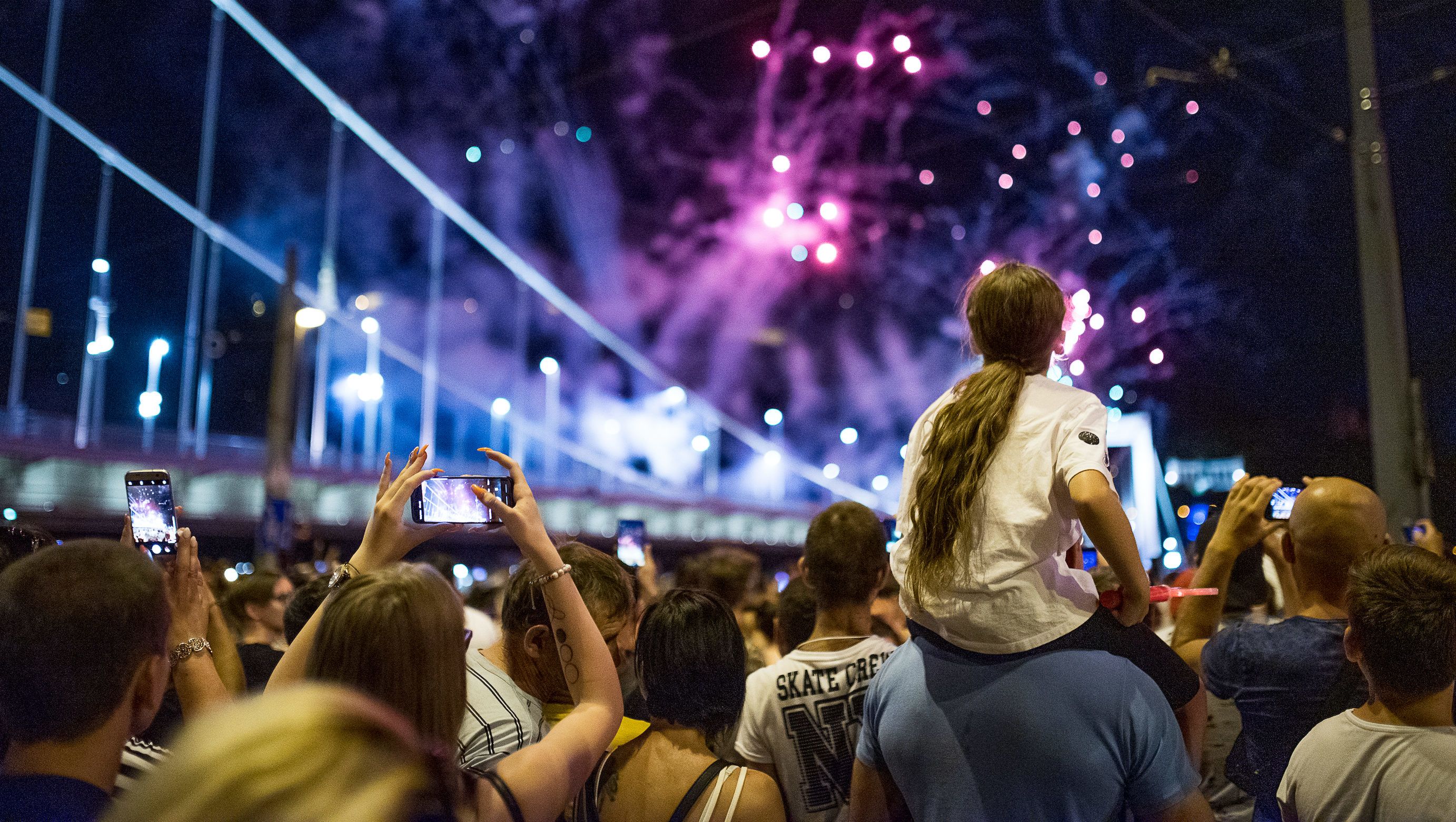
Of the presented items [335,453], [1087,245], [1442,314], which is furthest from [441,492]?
[335,453]

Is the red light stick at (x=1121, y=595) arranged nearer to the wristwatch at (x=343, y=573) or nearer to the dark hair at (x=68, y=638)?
the wristwatch at (x=343, y=573)

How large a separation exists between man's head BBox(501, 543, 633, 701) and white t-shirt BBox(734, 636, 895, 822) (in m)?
0.38

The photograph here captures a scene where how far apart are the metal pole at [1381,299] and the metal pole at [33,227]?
1516 cm

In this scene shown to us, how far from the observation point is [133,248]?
75.3 ft

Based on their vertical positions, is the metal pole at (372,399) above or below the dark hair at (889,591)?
above

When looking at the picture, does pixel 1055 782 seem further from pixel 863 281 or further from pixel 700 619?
pixel 863 281

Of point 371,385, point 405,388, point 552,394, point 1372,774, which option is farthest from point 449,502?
point 552,394

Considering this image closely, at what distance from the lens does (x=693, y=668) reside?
228cm

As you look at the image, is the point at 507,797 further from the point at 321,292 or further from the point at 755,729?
the point at 321,292

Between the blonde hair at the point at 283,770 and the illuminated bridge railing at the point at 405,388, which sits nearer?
the blonde hair at the point at 283,770

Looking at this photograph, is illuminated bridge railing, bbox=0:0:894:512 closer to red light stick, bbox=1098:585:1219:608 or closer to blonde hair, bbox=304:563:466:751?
blonde hair, bbox=304:563:466:751

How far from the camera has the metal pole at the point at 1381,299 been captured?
199 inches

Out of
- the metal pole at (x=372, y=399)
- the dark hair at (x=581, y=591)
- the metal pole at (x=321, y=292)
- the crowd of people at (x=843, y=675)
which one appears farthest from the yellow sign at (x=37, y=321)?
the dark hair at (x=581, y=591)

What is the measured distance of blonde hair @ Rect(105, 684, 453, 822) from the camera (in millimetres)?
835
